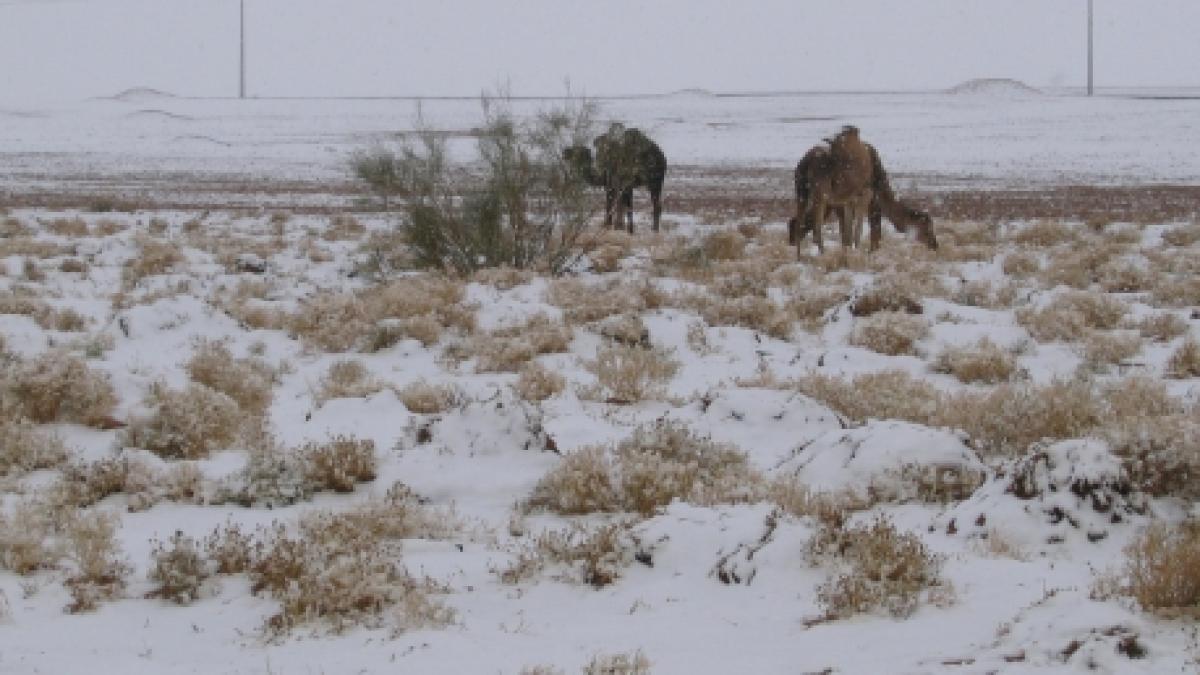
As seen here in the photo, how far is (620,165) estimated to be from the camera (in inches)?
679

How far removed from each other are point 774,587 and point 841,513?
696 millimetres

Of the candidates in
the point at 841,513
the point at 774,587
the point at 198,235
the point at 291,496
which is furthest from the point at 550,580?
the point at 198,235

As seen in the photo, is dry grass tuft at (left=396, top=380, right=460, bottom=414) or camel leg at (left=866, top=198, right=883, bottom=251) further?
camel leg at (left=866, top=198, right=883, bottom=251)

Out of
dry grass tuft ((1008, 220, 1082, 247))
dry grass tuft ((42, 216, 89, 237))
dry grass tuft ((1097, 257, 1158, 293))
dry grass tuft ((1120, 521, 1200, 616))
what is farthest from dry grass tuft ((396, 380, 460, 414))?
dry grass tuft ((42, 216, 89, 237))

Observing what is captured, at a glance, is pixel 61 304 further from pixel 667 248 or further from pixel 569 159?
pixel 667 248

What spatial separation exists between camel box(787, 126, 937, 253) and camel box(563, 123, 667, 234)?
280 centimetres

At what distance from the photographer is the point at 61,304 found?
11.7 m

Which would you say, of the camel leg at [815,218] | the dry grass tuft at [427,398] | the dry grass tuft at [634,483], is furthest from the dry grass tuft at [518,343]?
the camel leg at [815,218]

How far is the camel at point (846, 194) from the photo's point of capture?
14.9m

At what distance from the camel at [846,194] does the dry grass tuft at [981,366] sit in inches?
254

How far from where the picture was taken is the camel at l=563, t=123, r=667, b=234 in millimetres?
15211

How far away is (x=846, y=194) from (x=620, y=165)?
3.73m

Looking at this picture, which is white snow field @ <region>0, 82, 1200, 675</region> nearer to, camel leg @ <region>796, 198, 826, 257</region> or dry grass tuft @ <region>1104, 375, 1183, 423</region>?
dry grass tuft @ <region>1104, 375, 1183, 423</region>

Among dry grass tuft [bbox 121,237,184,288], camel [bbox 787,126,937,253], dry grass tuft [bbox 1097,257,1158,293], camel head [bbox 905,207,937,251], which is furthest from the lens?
camel head [bbox 905,207,937,251]
